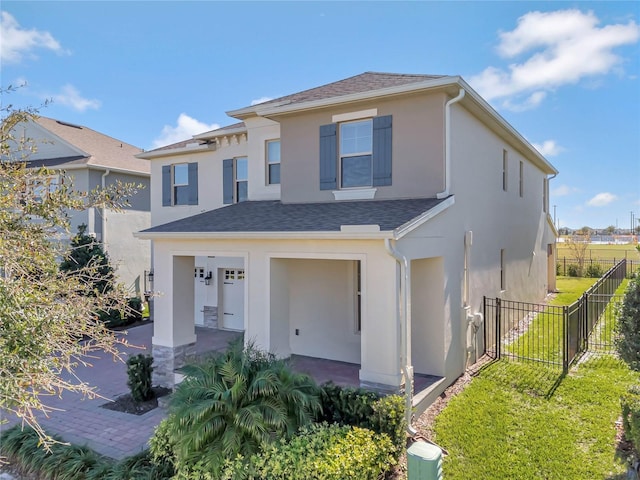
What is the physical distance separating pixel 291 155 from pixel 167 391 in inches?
259

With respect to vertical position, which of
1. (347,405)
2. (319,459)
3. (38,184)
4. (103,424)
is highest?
(38,184)

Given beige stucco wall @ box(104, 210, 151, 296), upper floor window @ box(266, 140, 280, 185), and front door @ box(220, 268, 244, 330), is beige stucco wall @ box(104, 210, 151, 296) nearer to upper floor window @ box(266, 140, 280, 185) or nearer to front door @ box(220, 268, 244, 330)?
front door @ box(220, 268, 244, 330)

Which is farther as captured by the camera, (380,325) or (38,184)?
(380,325)

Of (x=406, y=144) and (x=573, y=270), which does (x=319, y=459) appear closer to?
(x=406, y=144)

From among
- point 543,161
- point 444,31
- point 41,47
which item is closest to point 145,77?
point 41,47

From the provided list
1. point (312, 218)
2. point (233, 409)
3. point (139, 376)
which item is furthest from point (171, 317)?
point (233, 409)

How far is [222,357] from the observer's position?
6004 millimetres

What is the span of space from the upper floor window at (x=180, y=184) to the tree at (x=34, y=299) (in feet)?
31.7

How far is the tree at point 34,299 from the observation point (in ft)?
11.9

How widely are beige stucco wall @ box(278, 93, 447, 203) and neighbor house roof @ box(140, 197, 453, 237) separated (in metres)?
0.33

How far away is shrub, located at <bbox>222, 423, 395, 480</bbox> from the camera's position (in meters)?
4.62

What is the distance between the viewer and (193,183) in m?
15.2

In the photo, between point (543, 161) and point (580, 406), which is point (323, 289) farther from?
point (543, 161)

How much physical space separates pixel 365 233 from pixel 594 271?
2847 cm
